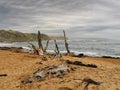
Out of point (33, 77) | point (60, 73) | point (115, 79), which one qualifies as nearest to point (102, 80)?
point (115, 79)

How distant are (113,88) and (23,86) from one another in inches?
175

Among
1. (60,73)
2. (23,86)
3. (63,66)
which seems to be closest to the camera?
(23,86)

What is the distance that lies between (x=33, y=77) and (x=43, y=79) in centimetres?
59

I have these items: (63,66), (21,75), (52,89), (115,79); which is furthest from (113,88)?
(21,75)

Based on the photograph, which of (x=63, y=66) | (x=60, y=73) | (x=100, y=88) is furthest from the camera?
(x=63, y=66)

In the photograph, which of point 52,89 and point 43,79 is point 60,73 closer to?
point 43,79

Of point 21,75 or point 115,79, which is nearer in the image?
point 115,79

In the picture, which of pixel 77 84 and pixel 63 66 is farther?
pixel 63 66

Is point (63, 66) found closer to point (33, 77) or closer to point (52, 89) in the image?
point (33, 77)

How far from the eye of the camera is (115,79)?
14.4m

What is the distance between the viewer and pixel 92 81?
13.5 metres

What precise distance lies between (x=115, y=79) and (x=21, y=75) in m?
5.44

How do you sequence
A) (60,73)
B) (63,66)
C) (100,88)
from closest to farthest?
(100,88) → (60,73) → (63,66)

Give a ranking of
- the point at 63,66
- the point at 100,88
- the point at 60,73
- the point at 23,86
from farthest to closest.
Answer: the point at 63,66
the point at 60,73
the point at 23,86
the point at 100,88
